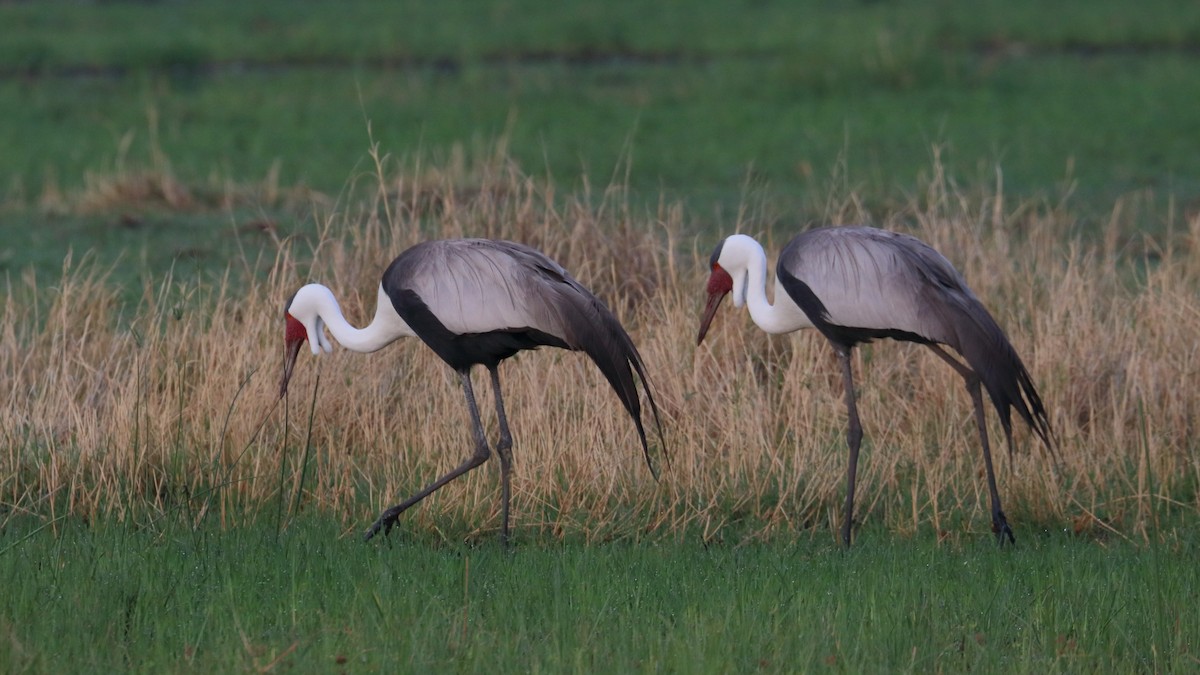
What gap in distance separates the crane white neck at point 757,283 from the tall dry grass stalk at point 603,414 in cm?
43

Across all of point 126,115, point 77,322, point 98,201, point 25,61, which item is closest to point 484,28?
point 25,61

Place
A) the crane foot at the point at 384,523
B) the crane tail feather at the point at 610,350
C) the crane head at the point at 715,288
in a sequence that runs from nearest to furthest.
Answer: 1. the crane tail feather at the point at 610,350
2. the crane foot at the point at 384,523
3. the crane head at the point at 715,288

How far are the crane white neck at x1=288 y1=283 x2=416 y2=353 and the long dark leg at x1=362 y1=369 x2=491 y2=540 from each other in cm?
31

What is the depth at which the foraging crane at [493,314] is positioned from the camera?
229 inches

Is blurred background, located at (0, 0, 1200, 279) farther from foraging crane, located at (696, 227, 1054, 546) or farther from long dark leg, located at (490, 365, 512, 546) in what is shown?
foraging crane, located at (696, 227, 1054, 546)

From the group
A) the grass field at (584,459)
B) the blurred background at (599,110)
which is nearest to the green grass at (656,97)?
the blurred background at (599,110)

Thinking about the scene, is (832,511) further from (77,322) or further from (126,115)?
(126,115)

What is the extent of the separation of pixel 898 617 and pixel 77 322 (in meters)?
4.75

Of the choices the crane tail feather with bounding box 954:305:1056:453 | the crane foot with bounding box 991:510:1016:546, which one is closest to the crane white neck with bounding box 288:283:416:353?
the crane tail feather with bounding box 954:305:1056:453

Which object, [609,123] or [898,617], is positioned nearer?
[898,617]

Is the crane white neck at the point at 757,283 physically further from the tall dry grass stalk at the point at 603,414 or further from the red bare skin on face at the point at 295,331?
the red bare skin on face at the point at 295,331

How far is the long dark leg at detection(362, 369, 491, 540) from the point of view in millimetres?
5961

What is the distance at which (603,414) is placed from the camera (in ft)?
22.2

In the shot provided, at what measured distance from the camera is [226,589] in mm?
4871
